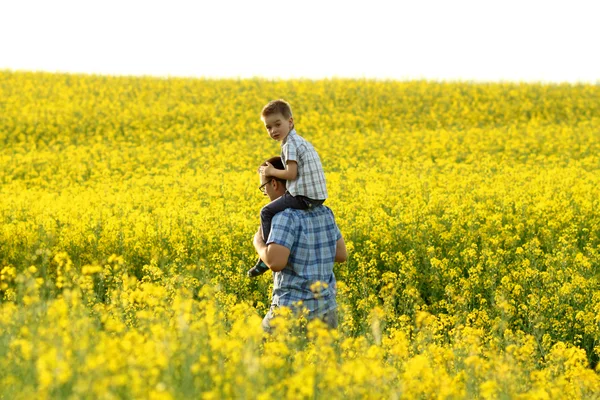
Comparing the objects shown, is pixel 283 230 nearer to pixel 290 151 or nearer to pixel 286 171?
pixel 286 171

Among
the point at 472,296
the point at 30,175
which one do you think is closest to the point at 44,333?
the point at 472,296

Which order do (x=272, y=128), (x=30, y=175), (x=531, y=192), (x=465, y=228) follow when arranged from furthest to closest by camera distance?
(x=30, y=175) < (x=531, y=192) < (x=465, y=228) < (x=272, y=128)

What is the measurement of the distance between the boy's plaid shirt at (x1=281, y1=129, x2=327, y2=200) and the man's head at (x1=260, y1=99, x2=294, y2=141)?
0.08 meters

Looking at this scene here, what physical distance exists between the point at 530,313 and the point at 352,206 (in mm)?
4006

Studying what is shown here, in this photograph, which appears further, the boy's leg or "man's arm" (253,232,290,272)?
the boy's leg

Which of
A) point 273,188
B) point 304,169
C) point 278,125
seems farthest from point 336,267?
point 278,125

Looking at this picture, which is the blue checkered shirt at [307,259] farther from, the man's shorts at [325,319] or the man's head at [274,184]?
the man's head at [274,184]

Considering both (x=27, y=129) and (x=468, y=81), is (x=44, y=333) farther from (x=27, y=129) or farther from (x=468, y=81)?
(x=468, y=81)

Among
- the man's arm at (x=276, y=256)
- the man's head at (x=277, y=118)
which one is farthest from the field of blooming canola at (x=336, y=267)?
the man's head at (x=277, y=118)

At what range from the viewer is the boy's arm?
5203 mm

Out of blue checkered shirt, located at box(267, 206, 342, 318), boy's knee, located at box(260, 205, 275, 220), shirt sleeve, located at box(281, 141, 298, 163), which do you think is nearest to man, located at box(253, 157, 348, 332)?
blue checkered shirt, located at box(267, 206, 342, 318)

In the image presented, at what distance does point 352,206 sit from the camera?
10969mm

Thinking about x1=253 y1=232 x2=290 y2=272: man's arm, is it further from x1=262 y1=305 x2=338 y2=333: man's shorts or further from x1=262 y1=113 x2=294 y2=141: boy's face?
x1=262 y1=113 x2=294 y2=141: boy's face

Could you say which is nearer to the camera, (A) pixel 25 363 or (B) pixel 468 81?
(A) pixel 25 363
